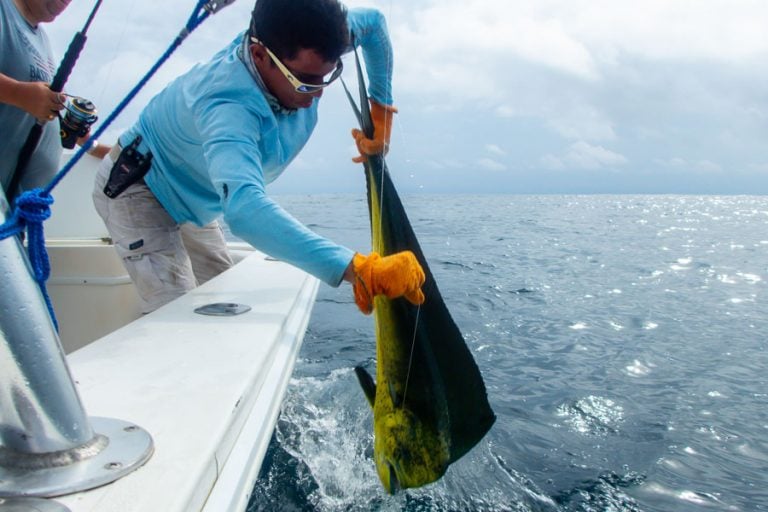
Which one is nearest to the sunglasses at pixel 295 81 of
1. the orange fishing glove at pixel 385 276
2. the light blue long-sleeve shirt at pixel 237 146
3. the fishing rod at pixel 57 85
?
the light blue long-sleeve shirt at pixel 237 146

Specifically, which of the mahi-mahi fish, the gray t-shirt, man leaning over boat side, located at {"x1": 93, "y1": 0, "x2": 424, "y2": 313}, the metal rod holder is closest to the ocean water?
the mahi-mahi fish

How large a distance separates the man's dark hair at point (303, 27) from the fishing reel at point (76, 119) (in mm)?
1048

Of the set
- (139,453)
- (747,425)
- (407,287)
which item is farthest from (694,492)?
(139,453)

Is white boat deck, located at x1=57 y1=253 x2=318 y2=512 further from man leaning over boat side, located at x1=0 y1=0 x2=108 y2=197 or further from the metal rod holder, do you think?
man leaning over boat side, located at x1=0 y1=0 x2=108 y2=197

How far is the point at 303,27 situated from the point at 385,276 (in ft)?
2.87

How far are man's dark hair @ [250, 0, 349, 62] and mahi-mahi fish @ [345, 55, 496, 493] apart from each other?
149 millimetres

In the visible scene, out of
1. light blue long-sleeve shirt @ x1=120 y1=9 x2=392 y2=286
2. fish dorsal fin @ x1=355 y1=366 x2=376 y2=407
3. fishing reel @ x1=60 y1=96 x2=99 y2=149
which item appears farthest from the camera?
fishing reel @ x1=60 y1=96 x2=99 y2=149

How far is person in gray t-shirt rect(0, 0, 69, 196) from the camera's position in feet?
6.90

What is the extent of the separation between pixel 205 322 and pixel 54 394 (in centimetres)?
113

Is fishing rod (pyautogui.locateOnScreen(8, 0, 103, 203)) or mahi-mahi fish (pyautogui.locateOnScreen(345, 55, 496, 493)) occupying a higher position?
fishing rod (pyautogui.locateOnScreen(8, 0, 103, 203))

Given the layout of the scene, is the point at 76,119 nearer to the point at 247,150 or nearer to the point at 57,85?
the point at 57,85

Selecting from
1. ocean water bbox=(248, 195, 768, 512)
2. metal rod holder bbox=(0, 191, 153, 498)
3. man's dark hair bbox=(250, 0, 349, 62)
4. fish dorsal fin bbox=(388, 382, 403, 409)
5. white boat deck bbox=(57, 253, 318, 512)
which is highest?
man's dark hair bbox=(250, 0, 349, 62)

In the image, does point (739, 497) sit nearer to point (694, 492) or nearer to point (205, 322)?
point (694, 492)

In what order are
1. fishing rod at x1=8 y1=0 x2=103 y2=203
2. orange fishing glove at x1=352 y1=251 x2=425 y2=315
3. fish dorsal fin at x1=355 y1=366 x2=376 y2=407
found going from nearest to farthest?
orange fishing glove at x1=352 y1=251 x2=425 y2=315 → fish dorsal fin at x1=355 y1=366 x2=376 y2=407 → fishing rod at x1=8 y1=0 x2=103 y2=203
